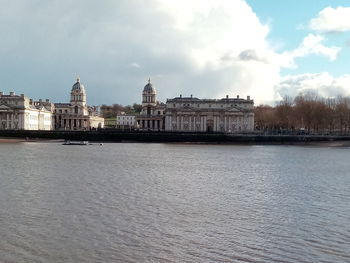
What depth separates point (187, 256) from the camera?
1595 cm

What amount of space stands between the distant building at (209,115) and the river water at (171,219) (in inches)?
4165

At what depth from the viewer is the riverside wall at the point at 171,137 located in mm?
107312

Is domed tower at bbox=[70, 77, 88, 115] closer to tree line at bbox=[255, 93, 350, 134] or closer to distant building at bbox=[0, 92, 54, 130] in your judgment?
distant building at bbox=[0, 92, 54, 130]

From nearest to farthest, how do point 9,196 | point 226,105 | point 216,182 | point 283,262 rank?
point 283,262 < point 9,196 < point 216,182 < point 226,105

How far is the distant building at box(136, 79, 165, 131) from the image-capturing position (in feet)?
528

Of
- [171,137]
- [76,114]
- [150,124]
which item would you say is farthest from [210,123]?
[76,114]

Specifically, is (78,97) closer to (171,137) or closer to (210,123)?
(210,123)

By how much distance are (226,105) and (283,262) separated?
129 m

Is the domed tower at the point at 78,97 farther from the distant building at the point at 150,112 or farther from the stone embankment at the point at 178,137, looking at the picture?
the stone embankment at the point at 178,137

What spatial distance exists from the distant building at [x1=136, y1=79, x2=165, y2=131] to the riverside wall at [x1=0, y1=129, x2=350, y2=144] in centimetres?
4223

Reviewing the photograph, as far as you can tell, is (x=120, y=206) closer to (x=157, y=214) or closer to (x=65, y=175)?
(x=157, y=214)

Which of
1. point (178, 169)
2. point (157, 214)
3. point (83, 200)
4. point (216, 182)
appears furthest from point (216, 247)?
point (178, 169)

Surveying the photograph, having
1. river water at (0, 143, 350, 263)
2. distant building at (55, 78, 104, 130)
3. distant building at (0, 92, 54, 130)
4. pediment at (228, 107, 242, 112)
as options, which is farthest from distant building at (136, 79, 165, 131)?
river water at (0, 143, 350, 263)

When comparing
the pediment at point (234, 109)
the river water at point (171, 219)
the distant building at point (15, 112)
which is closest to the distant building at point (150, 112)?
the pediment at point (234, 109)
